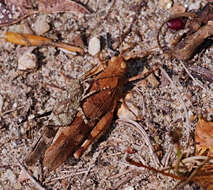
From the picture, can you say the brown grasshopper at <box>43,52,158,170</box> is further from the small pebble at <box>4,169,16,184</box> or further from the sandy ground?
the small pebble at <box>4,169,16,184</box>

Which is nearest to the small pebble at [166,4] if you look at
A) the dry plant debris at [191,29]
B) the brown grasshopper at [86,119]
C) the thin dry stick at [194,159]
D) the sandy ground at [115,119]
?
the sandy ground at [115,119]

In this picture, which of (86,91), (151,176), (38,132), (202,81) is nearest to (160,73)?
(202,81)

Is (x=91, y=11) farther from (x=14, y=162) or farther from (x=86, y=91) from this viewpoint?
(x=14, y=162)


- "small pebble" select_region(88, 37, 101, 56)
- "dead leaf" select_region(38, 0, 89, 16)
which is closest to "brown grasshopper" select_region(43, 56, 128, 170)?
A: "small pebble" select_region(88, 37, 101, 56)

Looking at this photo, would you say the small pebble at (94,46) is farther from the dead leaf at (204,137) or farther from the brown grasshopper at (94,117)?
the dead leaf at (204,137)

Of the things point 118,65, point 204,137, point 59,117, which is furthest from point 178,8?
point 59,117

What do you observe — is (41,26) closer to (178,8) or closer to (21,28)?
(21,28)

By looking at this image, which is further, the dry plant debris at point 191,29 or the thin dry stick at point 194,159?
the dry plant debris at point 191,29
